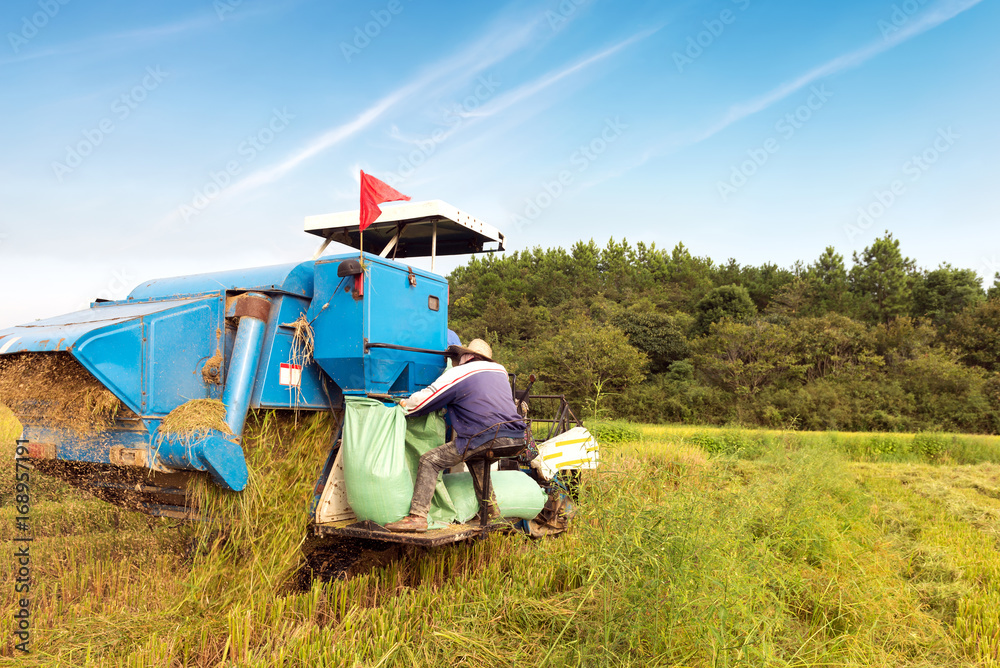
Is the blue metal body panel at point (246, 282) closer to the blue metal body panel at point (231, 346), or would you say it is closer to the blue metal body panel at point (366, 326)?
the blue metal body panel at point (231, 346)

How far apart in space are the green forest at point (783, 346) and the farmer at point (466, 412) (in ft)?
53.2

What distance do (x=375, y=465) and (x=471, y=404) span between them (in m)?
0.80

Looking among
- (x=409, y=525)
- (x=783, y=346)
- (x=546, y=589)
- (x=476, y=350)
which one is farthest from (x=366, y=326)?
(x=783, y=346)

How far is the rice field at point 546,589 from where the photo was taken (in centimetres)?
288

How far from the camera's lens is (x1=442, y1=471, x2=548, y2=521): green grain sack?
450 centimetres

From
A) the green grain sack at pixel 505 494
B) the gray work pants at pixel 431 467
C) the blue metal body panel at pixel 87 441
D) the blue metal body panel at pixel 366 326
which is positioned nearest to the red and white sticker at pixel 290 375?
the blue metal body panel at pixel 366 326

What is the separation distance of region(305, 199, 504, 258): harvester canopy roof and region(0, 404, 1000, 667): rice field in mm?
1902

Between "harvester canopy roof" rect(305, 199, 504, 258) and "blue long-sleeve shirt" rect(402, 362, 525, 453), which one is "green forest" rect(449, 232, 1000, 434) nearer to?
"harvester canopy roof" rect(305, 199, 504, 258)

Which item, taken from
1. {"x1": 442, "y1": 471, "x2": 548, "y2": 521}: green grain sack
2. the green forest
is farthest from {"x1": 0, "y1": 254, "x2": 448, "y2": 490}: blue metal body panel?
the green forest

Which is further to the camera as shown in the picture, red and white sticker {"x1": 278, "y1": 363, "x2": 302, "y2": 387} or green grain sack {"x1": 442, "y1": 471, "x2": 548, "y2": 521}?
green grain sack {"x1": 442, "y1": 471, "x2": 548, "y2": 521}

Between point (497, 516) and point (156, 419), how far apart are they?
2.28m

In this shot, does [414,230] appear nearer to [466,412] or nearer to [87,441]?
[466,412]

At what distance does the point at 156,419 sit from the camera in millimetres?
3740

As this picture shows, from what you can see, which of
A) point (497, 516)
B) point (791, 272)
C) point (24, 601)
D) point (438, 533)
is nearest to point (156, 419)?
point (24, 601)
